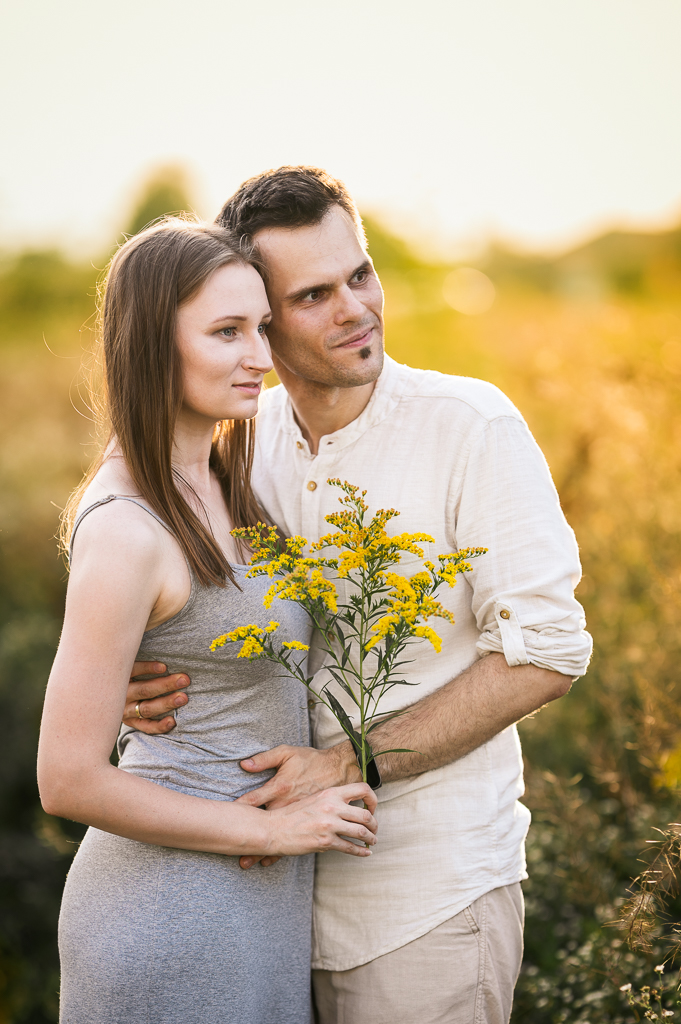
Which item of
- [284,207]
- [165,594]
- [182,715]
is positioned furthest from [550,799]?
[284,207]

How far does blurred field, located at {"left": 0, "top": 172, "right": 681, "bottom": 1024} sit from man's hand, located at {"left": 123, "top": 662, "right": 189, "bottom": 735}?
2.44ft

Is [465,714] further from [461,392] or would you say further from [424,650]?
[461,392]

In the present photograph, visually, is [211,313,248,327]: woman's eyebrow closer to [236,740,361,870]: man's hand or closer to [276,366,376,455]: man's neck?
[276,366,376,455]: man's neck

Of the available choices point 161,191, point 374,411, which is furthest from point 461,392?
point 161,191

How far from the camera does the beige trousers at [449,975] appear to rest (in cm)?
182

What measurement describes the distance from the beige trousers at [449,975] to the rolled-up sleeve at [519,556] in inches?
24.6

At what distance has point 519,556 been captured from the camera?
1.78 m

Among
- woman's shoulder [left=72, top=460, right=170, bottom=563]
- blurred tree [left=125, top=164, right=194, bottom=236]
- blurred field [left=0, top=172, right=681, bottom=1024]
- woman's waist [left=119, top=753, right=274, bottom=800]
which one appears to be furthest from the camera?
blurred tree [left=125, top=164, right=194, bottom=236]

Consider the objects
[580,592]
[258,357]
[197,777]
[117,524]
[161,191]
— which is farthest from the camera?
[161,191]

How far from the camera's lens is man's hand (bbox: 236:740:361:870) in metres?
1.77

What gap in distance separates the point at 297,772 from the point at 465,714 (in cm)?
41

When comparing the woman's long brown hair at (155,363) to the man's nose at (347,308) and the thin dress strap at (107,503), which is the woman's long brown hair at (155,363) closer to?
the thin dress strap at (107,503)

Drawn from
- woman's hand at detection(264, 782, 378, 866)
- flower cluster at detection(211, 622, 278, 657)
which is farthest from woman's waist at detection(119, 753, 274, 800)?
flower cluster at detection(211, 622, 278, 657)

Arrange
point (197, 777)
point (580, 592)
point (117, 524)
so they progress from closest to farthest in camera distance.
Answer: point (117, 524) → point (197, 777) → point (580, 592)
